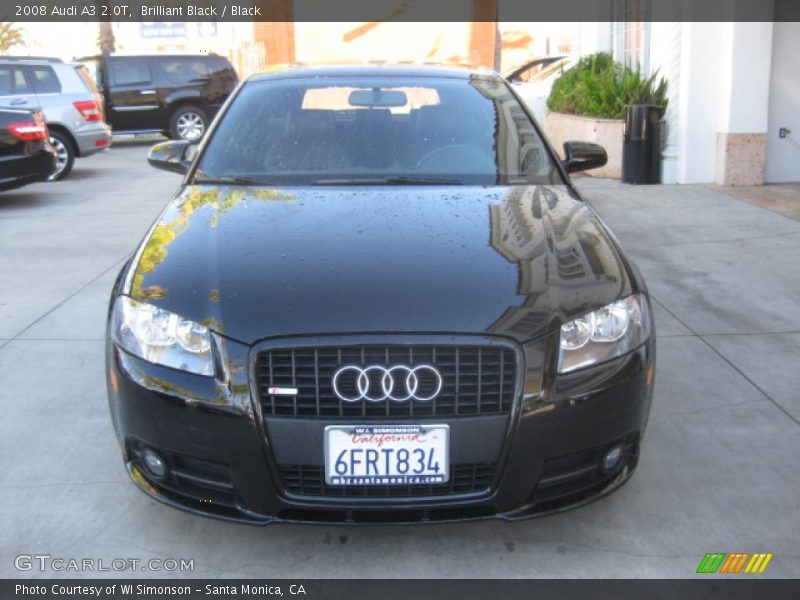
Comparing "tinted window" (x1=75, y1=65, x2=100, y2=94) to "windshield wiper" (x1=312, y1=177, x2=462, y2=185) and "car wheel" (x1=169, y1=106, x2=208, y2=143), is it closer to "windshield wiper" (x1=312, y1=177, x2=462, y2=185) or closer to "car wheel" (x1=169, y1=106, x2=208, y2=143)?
"car wheel" (x1=169, y1=106, x2=208, y2=143)

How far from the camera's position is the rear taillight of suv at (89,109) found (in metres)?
13.9

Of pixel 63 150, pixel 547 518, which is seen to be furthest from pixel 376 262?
pixel 63 150

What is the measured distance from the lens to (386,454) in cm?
283

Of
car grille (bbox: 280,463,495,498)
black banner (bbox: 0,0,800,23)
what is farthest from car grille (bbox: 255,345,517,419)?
black banner (bbox: 0,0,800,23)

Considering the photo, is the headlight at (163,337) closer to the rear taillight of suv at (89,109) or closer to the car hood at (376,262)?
the car hood at (376,262)

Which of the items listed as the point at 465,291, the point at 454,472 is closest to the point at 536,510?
the point at 454,472

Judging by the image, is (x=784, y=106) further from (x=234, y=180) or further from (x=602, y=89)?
(x=234, y=180)

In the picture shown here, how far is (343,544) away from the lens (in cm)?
323

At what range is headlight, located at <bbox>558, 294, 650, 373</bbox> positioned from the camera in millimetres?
2957

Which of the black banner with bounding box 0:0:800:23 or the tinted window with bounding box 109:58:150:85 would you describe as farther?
the black banner with bounding box 0:0:800:23

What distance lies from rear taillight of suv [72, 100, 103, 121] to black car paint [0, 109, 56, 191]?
3229 mm

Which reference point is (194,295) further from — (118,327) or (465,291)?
(465,291)

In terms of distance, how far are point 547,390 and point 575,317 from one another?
28 centimetres
